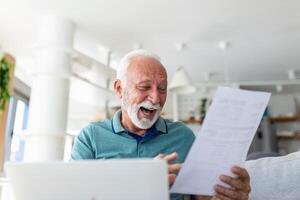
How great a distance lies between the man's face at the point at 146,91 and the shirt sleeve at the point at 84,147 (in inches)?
7.3

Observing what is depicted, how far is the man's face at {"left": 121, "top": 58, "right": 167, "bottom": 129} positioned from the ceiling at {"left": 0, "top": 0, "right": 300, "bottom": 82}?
5.83ft

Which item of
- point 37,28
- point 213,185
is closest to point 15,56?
point 37,28

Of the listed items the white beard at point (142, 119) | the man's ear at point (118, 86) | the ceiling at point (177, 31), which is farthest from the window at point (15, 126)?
the white beard at point (142, 119)

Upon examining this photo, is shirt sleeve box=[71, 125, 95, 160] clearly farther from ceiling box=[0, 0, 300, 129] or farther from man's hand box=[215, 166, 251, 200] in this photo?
ceiling box=[0, 0, 300, 129]

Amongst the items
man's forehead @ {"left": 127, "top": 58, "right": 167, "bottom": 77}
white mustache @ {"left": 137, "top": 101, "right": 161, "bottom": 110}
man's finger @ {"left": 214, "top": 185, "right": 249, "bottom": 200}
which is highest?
man's forehead @ {"left": 127, "top": 58, "right": 167, "bottom": 77}

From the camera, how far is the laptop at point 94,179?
604 millimetres

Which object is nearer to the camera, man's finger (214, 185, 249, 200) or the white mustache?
man's finger (214, 185, 249, 200)

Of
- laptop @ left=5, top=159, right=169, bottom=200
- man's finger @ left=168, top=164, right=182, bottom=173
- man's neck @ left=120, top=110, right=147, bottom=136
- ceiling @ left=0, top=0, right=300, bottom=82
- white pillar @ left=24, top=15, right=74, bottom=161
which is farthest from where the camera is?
ceiling @ left=0, top=0, right=300, bottom=82

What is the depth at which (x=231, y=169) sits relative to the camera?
0.81 metres

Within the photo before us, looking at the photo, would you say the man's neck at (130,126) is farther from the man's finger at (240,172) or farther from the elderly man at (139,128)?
the man's finger at (240,172)

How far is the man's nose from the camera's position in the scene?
3.62ft

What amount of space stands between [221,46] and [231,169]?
3.05 metres

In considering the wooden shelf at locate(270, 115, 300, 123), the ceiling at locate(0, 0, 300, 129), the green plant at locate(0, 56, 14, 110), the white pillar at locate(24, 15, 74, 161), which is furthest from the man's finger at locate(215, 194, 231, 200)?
the wooden shelf at locate(270, 115, 300, 123)

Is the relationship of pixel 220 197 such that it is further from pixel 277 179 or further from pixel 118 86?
pixel 118 86
